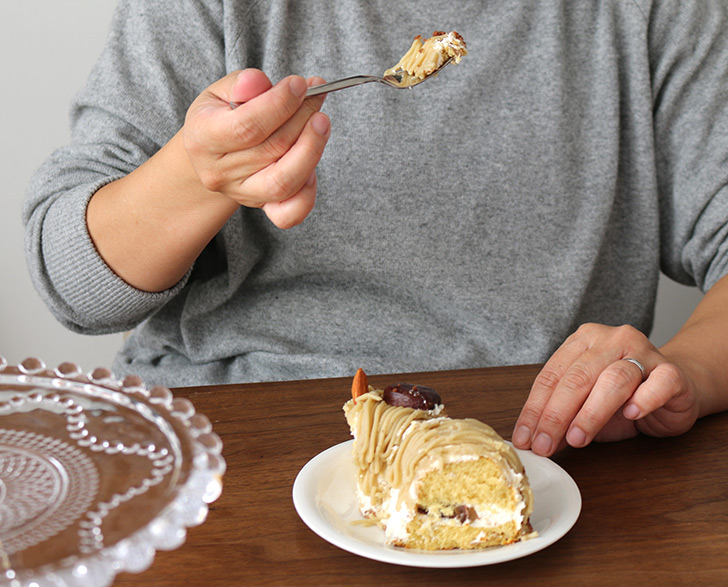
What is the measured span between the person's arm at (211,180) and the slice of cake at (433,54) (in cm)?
17

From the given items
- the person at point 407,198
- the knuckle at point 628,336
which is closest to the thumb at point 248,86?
the person at point 407,198

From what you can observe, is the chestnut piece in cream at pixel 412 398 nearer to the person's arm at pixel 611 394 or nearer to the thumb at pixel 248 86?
the person's arm at pixel 611 394

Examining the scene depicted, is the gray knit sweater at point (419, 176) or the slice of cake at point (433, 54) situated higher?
the slice of cake at point (433, 54)

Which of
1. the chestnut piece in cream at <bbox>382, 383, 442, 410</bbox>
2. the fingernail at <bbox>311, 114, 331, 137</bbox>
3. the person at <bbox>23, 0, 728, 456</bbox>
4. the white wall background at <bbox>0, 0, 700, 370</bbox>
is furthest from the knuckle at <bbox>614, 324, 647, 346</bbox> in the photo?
the white wall background at <bbox>0, 0, 700, 370</bbox>

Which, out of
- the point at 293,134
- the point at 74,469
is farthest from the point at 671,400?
the point at 74,469

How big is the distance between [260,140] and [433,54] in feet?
0.81

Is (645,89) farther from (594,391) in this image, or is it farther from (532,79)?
(594,391)

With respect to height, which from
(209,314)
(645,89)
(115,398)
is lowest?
(209,314)

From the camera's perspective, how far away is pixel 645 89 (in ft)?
3.77

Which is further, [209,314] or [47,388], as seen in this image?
[209,314]

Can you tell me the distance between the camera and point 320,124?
2.27 ft

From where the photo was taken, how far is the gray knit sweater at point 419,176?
1013 mm

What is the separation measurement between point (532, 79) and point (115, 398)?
856 millimetres

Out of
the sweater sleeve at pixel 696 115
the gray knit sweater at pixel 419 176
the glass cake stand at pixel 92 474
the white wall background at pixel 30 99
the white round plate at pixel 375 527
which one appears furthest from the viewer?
the white wall background at pixel 30 99
